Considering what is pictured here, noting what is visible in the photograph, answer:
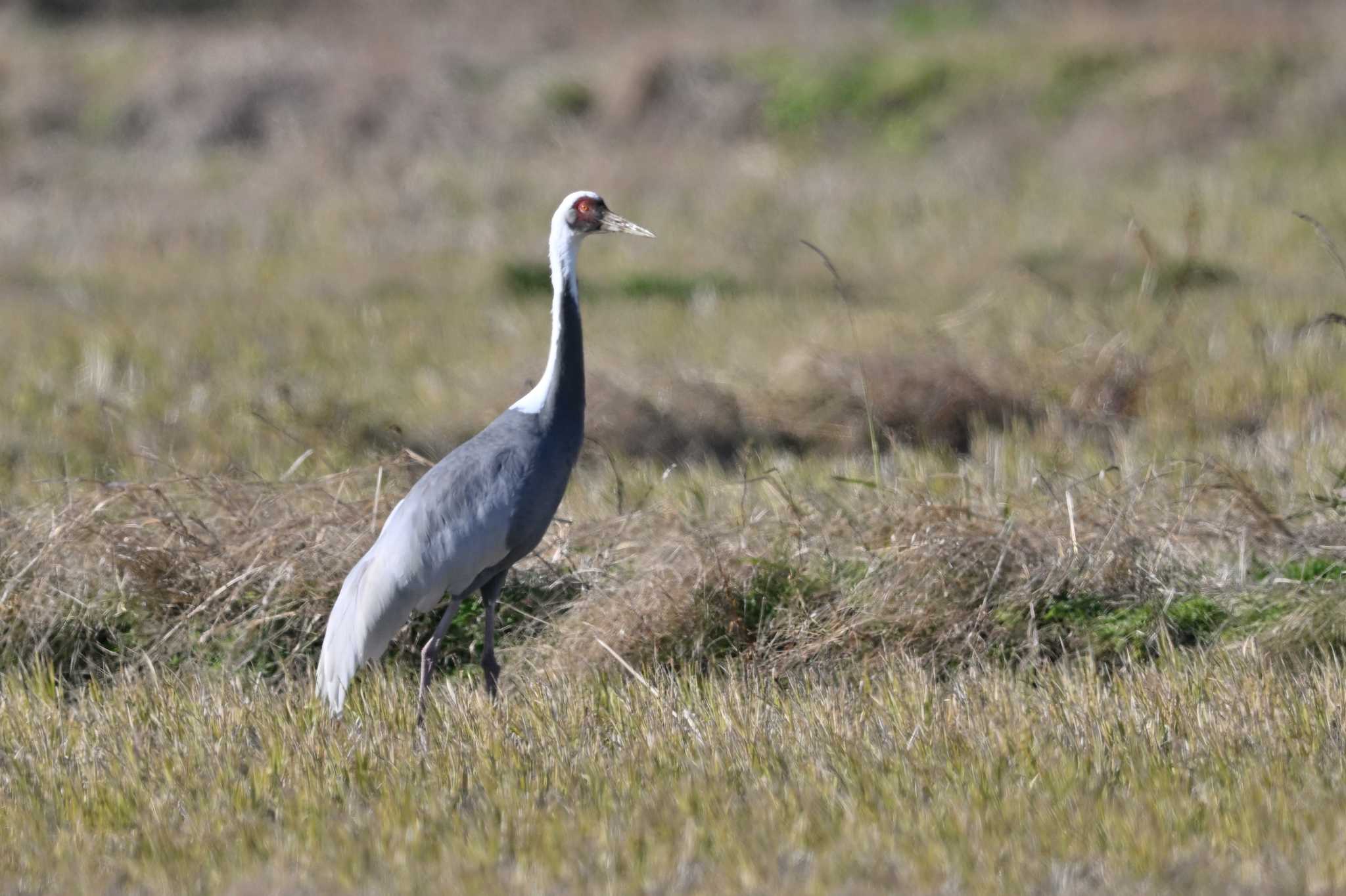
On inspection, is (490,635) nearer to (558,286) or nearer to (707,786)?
(558,286)

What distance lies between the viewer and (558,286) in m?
5.71

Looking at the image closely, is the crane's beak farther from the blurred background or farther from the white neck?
the blurred background

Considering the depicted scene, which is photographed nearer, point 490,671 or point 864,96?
point 490,671

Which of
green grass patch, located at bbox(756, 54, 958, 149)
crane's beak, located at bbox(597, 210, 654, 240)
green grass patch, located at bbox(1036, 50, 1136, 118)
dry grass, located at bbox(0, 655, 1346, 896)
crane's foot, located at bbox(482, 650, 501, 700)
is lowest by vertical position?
green grass patch, located at bbox(756, 54, 958, 149)

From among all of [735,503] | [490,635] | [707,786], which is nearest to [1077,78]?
[735,503]

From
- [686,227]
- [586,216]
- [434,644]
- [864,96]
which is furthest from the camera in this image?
[864,96]

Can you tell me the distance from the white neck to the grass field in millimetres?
822

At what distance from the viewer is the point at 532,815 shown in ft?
14.2

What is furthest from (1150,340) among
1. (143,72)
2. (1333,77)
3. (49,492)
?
(143,72)

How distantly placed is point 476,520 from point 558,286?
784 millimetres

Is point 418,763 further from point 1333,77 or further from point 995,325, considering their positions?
point 1333,77

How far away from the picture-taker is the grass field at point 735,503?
4.26 m

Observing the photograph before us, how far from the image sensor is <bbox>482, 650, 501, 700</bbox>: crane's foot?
5684 millimetres

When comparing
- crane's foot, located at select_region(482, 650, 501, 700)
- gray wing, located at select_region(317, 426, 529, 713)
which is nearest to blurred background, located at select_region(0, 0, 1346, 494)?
gray wing, located at select_region(317, 426, 529, 713)
